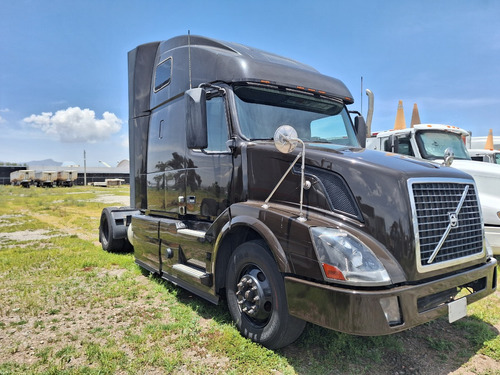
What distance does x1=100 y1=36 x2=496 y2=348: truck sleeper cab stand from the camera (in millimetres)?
2730

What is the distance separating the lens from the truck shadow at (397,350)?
125 inches

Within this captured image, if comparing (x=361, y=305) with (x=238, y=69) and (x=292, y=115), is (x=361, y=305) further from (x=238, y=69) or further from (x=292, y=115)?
(x=238, y=69)

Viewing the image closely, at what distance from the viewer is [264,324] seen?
3.40m

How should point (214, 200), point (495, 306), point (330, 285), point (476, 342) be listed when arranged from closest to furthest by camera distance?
point (330, 285) → point (476, 342) → point (214, 200) → point (495, 306)

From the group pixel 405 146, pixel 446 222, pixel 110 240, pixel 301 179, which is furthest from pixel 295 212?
pixel 405 146

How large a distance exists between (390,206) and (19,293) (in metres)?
5.06

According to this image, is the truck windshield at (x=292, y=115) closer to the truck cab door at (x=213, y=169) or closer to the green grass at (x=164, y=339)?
the truck cab door at (x=213, y=169)

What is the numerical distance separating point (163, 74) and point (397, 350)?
4728 millimetres

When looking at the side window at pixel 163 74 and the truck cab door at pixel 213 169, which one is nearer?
the truck cab door at pixel 213 169

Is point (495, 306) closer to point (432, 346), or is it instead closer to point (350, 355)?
point (432, 346)

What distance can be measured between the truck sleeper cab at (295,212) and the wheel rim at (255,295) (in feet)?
0.04

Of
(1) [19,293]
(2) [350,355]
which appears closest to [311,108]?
(2) [350,355]

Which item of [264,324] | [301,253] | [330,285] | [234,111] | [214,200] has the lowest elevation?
[264,324]

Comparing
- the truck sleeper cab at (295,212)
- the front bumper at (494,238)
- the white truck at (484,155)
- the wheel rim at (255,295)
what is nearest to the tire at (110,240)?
the truck sleeper cab at (295,212)
